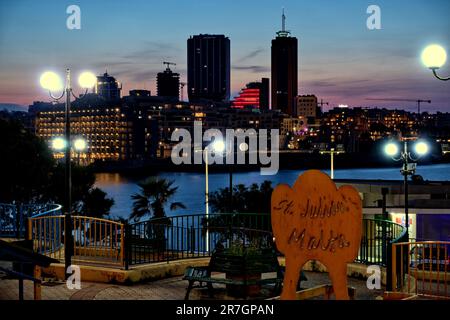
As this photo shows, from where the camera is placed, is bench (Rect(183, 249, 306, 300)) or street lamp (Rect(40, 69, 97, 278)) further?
street lamp (Rect(40, 69, 97, 278))

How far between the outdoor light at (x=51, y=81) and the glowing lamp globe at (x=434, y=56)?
6.71 m

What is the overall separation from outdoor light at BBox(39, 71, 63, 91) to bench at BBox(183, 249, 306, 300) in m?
4.71

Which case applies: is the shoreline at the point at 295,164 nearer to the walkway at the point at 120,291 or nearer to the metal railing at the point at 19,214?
the metal railing at the point at 19,214

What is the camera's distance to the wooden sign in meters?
7.46

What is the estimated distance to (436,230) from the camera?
2489 centimetres

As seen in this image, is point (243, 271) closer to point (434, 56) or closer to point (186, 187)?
point (434, 56)

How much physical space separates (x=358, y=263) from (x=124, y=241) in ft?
14.0

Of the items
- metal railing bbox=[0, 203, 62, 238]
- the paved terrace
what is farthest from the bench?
metal railing bbox=[0, 203, 62, 238]

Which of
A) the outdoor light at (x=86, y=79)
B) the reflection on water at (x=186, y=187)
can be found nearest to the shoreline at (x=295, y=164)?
the reflection on water at (x=186, y=187)

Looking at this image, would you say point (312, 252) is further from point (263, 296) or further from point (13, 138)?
point (13, 138)

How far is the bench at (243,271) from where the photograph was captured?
369 inches

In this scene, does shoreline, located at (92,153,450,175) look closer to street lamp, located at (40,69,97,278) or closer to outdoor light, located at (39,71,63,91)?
street lamp, located at (40,69,97,278)

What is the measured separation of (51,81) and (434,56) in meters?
6.98
